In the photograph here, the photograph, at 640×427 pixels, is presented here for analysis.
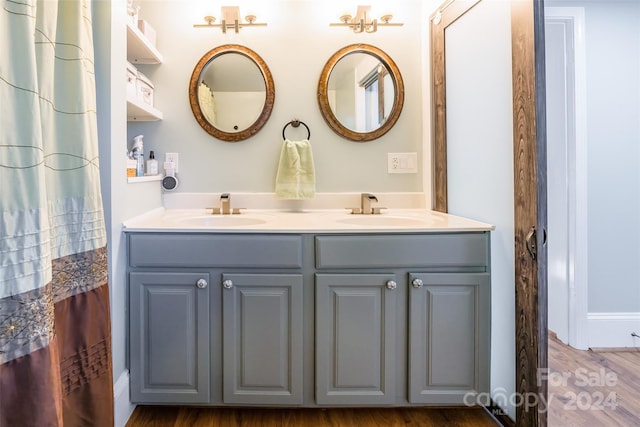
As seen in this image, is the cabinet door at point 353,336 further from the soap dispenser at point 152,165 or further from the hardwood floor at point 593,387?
the soap dispenser at point 152,165

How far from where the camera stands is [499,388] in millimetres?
1305

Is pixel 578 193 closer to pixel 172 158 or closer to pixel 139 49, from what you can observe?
pixel 172 158

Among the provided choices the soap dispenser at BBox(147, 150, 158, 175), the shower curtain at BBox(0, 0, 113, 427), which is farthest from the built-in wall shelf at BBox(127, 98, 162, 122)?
the shower curtain at BBox(0, 0, 113, 427)

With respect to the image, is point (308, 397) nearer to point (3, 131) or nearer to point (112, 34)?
point (3, 131)

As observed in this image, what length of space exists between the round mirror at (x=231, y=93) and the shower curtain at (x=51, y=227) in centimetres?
80

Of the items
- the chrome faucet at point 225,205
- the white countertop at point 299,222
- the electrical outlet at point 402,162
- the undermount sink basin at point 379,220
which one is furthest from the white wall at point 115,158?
the electrical outlet at point 402,162

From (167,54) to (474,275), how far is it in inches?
74.5

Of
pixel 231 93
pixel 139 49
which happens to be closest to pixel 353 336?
pixel 231 93

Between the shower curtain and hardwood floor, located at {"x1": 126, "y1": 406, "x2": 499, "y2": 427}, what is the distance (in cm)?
34

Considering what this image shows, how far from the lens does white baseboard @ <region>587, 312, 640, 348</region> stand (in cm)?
169

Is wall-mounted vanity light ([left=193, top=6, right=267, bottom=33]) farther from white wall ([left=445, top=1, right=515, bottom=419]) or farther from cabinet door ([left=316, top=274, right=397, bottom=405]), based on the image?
cabinet door ([left=316, top=274, right=397, bottom=405])

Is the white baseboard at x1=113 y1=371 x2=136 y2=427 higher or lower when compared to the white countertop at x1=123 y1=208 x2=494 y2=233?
lower

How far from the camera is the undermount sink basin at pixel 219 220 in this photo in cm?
166

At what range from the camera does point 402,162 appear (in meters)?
1.90
